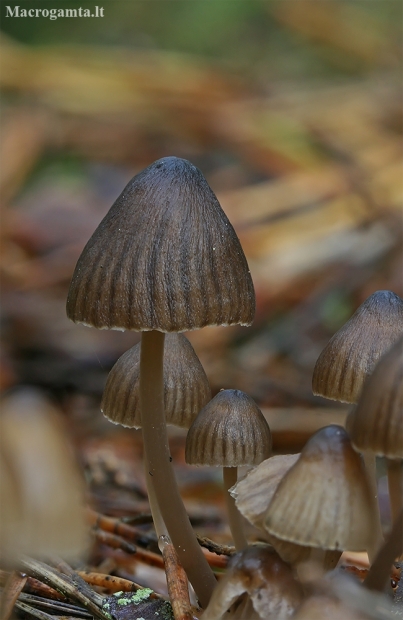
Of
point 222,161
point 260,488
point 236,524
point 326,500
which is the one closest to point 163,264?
point 260,488

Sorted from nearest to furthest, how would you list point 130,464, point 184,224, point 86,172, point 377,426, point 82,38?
point 377,426
point 184,224
point 130,464
point 86,172
point 82,38

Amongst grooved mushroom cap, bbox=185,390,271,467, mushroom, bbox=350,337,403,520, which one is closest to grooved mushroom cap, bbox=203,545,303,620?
mushroom, bbox=350,337,403,520

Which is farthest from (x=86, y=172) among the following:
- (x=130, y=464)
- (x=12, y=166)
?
(x=130, y=464)

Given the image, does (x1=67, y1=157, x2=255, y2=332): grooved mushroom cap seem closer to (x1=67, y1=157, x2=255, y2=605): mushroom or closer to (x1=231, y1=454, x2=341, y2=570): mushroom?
(x1=67, y1=157, x2=255, y2=605): mushroom

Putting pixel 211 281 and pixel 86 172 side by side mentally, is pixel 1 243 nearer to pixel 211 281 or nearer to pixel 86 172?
pixel 86 172

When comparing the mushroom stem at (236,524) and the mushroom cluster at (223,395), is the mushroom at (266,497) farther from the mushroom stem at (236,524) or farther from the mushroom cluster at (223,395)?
the mushroom stem at (236,524)

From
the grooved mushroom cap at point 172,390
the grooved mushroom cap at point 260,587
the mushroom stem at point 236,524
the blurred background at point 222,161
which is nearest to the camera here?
the grooved mushroom cap at point 260,587

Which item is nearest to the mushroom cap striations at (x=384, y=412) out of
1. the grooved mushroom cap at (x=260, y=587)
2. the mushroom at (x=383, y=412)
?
the mushroom at (x=383, y=412)

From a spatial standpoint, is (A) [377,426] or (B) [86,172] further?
(B) [86,172]
